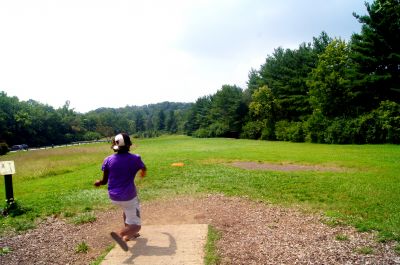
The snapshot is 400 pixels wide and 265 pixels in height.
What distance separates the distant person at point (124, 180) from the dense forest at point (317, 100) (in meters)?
5.96

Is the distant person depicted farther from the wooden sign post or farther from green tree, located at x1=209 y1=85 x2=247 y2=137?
green tree, located at x1=209 y1=85 x2=247 y2=137

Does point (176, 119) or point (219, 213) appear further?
point (176, 119)

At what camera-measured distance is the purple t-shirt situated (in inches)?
239

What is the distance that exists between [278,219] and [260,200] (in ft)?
6.49

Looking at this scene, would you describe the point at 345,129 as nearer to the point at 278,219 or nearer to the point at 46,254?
the point at 278,219

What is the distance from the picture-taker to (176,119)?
16662 cm

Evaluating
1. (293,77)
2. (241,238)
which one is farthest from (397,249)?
(293,77)

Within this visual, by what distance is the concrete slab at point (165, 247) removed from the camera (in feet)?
18.4

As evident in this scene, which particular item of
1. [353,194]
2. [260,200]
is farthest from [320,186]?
[260,200]

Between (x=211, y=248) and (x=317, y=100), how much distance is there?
140ft

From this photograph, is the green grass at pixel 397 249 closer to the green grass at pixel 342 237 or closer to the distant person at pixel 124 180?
the green grass at pixel 342 237

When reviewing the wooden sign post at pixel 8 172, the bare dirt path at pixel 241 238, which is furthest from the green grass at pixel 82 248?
the wooden sign post at pixel 8 172

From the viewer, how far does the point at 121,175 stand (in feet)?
20.0

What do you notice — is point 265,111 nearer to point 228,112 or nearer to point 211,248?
point 228,112
